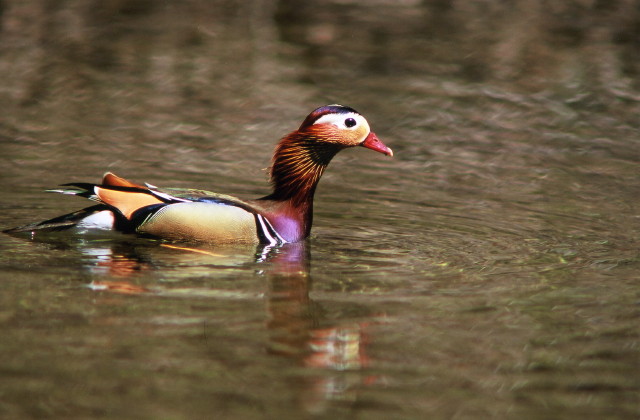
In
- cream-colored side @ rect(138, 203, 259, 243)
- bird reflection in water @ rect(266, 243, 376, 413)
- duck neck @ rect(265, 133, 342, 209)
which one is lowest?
bird reflection in water @ rect(266, 243, 376, 413)

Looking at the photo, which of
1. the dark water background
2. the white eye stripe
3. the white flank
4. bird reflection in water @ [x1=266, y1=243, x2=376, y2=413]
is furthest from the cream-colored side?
the white eye stripe

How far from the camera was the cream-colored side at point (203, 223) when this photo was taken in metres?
8.41

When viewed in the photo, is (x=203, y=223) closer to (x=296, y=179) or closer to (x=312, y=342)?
(x=296, y=179)

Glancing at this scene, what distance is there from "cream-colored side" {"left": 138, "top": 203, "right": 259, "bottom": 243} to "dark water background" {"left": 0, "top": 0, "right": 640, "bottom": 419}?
19 cm

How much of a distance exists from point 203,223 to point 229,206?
0.76 ft

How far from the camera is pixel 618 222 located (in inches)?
371

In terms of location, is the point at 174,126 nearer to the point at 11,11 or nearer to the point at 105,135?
the point at 105,135

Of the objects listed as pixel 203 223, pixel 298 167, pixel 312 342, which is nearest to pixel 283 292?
pixel 312 342

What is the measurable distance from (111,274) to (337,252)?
68.7 inches

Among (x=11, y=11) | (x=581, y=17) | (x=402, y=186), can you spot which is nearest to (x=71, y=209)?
(x=402, y=186)

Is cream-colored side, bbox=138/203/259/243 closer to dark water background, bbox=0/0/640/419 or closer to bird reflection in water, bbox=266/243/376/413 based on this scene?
dark water background, bbox=0/0/640/419

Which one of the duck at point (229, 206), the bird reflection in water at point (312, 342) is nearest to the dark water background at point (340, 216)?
the bird reflection in water at point (312, 342)

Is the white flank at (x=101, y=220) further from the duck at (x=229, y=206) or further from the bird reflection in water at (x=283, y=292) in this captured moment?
the bird reflection in water at (x=283, y=292)

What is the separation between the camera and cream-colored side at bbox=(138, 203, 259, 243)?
841 centimetres
